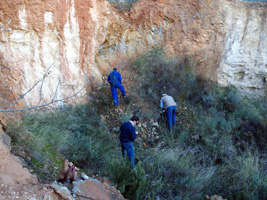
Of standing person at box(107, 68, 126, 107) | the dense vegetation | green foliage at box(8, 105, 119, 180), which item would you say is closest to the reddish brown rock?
the dense vegetation

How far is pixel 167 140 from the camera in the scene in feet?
21.4

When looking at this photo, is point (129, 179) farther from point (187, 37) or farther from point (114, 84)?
point (187, 37)

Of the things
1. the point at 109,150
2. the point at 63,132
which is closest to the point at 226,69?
the point at 109,150

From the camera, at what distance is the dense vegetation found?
13.8ft

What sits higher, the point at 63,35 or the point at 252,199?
the point at 63,35

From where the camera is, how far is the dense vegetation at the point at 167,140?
420 centimetres

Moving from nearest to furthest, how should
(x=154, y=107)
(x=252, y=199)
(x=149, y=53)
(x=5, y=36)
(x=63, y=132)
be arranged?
1. (x=252, y=199)
2. (x=63, y=132)
3. (x=5, y=36)
4. (x=154, y=107)
5. (x=149, y=53)

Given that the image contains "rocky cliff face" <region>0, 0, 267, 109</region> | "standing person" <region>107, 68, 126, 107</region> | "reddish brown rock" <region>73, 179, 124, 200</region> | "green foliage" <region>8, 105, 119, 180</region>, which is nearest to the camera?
"reddish brown rock" <region>73, 179, 124, 200</region>

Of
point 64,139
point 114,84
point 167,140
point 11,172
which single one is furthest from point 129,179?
point 114,84

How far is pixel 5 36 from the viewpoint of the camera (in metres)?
5.66

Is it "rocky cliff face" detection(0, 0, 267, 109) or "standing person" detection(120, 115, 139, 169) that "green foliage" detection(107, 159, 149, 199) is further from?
"rocky cliff face" detection(0, 0, 267, 109)

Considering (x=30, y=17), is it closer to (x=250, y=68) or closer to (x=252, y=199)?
(x=252, y=199)

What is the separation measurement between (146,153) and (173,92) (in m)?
3.15

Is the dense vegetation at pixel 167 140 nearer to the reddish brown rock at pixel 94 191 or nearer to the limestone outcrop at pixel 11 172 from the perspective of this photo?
the reddish brown rock at pixel 94 191
